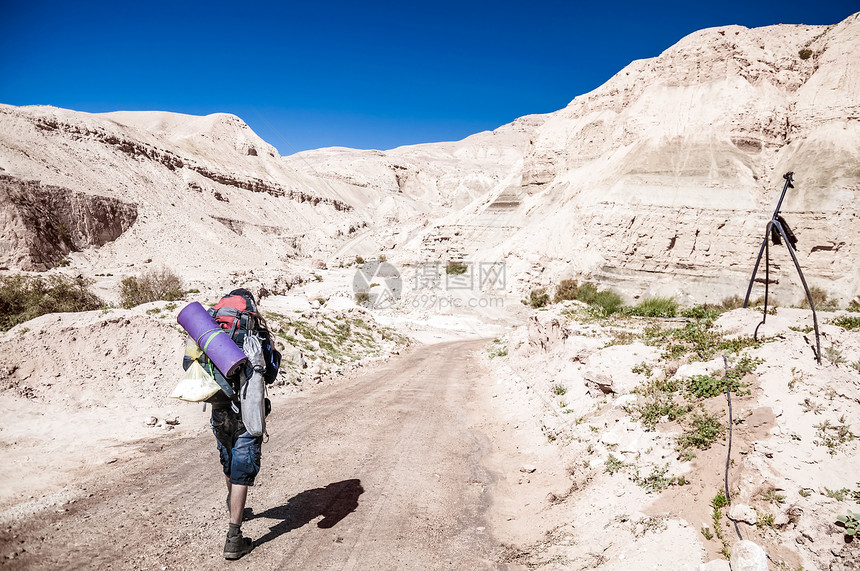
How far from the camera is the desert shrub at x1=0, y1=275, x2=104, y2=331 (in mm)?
10602

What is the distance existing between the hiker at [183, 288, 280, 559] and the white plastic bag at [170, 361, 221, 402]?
7cm

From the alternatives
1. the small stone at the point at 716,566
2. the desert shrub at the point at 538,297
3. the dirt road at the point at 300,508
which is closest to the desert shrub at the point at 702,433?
the small stone at the point at 716,566

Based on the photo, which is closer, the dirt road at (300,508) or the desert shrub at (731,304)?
the dirt road at (300,508)

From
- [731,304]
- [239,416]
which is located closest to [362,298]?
[731,304]

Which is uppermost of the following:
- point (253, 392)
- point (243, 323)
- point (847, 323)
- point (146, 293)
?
point (243, 323)

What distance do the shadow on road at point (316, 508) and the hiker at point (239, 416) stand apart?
0.44 m

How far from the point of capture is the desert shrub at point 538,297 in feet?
107

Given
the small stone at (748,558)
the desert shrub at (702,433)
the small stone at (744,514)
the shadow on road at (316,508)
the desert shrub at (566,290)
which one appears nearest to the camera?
the small stone at (748,558)

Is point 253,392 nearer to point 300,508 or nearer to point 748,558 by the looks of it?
A: point 300,508

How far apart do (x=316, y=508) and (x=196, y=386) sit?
6.94ft

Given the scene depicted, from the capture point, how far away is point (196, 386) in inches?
153

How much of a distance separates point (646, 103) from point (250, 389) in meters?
39.1

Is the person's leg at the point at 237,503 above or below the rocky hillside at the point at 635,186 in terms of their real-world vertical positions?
below

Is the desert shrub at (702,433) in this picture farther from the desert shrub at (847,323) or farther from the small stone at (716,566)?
the desert shrub at (847,323)
